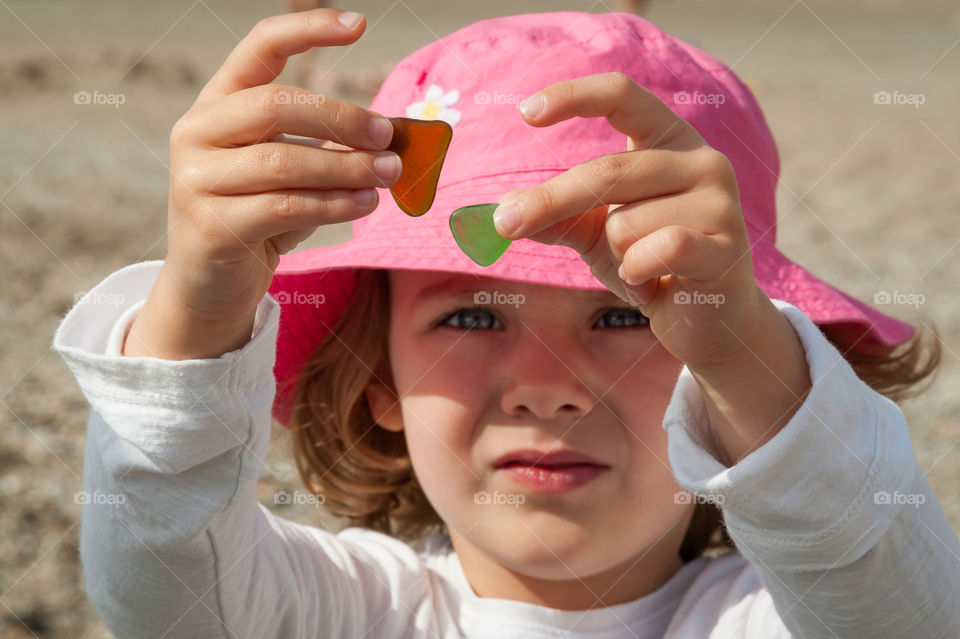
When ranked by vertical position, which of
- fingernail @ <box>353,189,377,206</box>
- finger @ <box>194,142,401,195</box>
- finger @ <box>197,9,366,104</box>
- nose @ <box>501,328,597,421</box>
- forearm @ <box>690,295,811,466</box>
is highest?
finger @ <box>197,9,366,104</box>

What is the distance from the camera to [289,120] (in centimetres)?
122

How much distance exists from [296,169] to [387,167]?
11 cm

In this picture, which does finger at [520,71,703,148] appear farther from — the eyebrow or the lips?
the lips

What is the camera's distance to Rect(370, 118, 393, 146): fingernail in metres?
1.23

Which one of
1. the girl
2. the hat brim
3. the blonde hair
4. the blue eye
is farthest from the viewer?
the blonde hair

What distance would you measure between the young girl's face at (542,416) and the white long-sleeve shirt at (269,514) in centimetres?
30

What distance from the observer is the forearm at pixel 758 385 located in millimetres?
1268

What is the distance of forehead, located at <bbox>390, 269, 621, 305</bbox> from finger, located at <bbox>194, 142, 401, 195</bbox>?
1.79ft

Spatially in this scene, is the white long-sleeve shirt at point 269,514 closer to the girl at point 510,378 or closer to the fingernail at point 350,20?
the girl at point 510,378

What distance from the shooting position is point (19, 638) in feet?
7.48

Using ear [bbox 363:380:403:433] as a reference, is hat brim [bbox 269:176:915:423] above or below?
above

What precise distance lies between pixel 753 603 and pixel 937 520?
0.45m

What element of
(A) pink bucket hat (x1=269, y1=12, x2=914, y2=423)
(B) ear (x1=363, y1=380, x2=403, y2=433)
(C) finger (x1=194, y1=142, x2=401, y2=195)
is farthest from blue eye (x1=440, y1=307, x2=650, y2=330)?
(C) finger (x1=194, y1=142, x2=401, y2=195)

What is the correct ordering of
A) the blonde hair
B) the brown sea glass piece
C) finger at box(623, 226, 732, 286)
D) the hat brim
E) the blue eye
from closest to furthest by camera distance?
1. finger at box(623, 226, 732, 286)
2. the brown sea glass piece
3. the hat brim
4. the blue eye
5. the blonde hair
